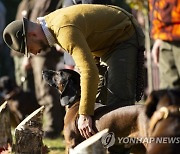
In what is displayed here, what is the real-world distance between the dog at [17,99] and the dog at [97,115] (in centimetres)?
309

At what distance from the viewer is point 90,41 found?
6.18m

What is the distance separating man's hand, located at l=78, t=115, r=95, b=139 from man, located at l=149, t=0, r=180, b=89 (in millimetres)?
656

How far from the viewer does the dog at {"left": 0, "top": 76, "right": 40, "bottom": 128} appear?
9.80 m

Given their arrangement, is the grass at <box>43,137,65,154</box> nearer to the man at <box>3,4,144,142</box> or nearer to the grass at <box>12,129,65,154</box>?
the grass at <box>12,129,65,154</box>

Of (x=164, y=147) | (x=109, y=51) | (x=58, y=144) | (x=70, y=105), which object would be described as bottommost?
(x=58, y=144)

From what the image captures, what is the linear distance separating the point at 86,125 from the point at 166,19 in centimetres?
106

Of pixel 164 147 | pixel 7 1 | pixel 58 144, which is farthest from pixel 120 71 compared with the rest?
pixel 7 1

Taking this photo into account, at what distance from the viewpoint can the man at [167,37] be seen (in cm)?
551

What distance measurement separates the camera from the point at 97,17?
6.13 m

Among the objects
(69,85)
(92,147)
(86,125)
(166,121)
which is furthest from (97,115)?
(166,121)

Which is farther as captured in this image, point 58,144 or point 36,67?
point 36,67

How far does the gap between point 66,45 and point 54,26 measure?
233mm

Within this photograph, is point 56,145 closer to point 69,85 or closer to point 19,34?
point 69,85

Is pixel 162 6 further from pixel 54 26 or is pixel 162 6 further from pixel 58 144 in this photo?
pixel 58 144
